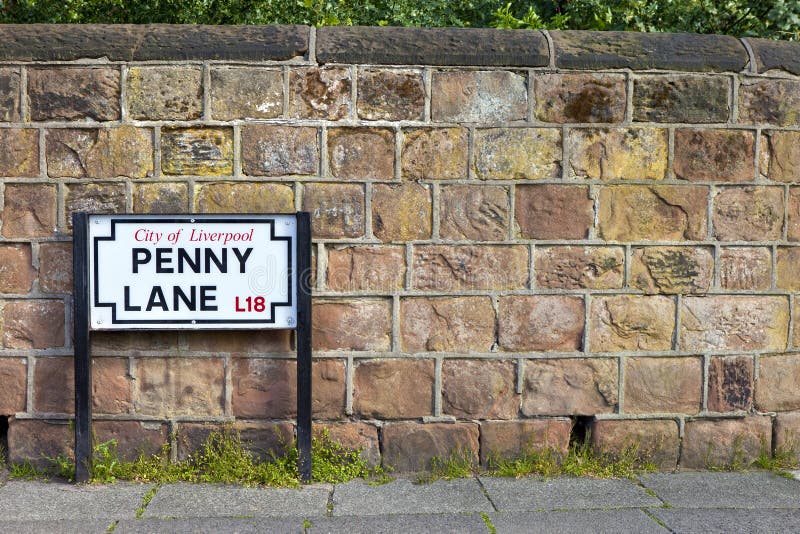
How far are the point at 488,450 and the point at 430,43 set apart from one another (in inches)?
81.9

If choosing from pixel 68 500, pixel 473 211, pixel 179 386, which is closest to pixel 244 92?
pixel 473 211

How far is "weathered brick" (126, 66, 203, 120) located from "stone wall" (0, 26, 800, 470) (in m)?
0.01

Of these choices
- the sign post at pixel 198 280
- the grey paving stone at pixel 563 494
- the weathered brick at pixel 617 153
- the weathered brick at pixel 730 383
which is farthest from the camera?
the weathered brick at pixel 730 383

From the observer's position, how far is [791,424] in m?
4.18

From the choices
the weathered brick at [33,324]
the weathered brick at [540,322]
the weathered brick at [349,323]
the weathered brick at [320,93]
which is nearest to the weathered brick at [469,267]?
the weathered brick at [540,322]

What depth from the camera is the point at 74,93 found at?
387 centimetres

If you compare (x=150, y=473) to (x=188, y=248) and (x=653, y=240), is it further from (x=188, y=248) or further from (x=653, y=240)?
(x=653, y=240)

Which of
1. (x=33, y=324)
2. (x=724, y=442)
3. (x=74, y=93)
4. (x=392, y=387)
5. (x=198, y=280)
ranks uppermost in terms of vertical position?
(x=74, y=93)

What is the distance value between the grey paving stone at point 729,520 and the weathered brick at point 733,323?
2.92 ft

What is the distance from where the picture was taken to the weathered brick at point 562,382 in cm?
404

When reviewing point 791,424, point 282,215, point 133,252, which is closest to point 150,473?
point 133,252

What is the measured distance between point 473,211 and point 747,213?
143cm

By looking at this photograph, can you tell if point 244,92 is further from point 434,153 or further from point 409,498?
point 409,498

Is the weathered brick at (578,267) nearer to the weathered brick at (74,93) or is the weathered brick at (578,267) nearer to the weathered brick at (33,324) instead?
the weathered brick at (74,93)
